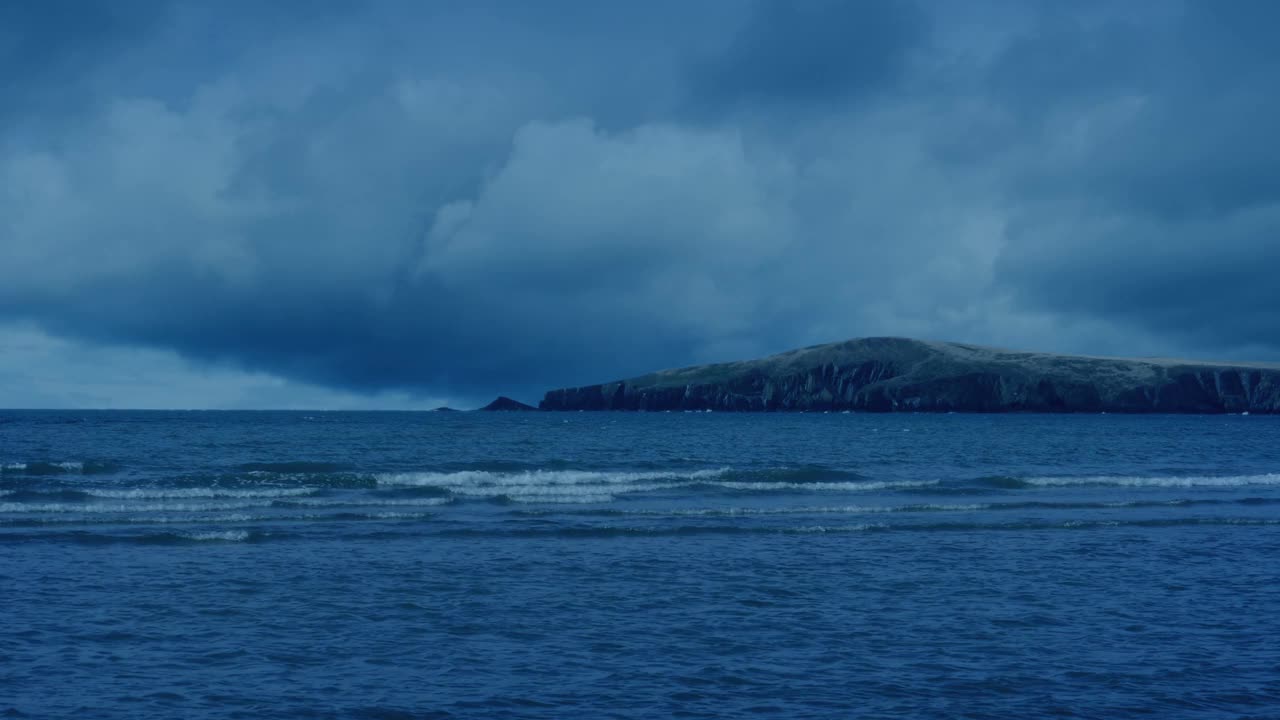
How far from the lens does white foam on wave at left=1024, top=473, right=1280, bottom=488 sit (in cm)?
4697

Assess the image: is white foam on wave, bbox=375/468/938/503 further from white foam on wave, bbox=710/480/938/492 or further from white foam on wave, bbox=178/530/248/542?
white foam on wave, bbox=178/530/248/542

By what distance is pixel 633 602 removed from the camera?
19.3m

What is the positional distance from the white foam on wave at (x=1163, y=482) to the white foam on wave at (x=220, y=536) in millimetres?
34159

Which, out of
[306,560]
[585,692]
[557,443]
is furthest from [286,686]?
[557,443]

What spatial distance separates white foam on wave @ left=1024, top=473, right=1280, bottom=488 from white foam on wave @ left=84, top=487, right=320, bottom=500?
3255 cm

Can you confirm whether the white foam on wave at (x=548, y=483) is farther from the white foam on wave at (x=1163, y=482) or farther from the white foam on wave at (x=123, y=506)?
the white foam on wave at (x=1163, y=482)

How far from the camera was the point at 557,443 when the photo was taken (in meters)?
89.5

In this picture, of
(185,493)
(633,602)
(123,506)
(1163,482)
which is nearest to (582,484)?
(185,493)

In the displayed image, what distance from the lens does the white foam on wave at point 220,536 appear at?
27.8 metres

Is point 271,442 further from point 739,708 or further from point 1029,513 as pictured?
point 739,708

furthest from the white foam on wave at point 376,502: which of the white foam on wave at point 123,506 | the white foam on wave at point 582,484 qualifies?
the white foam on wave at point 582,484

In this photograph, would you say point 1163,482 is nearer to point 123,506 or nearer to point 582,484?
point 582,484

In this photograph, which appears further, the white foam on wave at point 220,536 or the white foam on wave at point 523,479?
the white foam on wave at point 523,479

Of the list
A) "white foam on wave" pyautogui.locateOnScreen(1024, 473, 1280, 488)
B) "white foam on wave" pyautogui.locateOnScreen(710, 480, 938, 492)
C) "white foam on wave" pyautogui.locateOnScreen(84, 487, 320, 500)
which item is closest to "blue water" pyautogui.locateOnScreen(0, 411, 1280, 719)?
"white foam on wave" pyautogui.locateOnScreen(84, 487, 320, 500)
